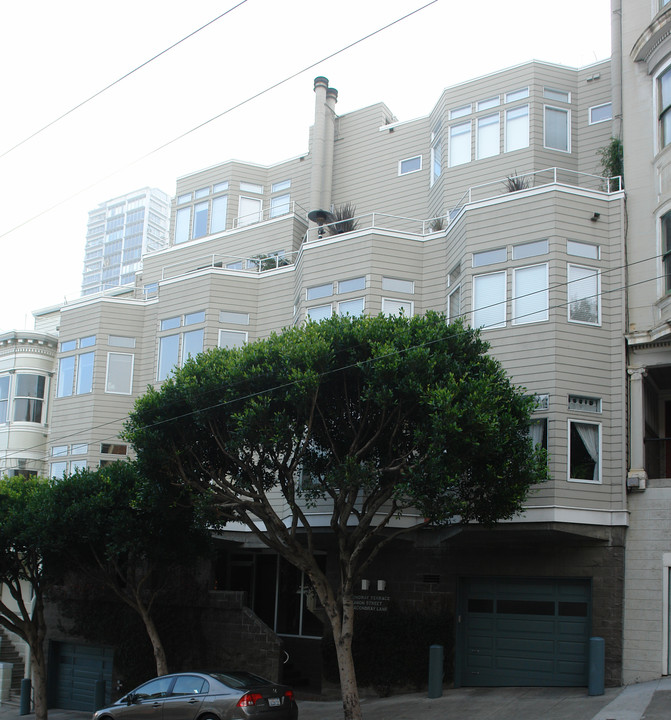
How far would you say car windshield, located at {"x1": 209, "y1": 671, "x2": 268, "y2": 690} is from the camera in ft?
52.0

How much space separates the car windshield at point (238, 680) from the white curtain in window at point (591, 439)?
8.64 meters

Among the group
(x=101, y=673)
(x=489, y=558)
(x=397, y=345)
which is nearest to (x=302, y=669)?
(x=101, y=673)

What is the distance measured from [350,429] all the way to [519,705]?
6.68m

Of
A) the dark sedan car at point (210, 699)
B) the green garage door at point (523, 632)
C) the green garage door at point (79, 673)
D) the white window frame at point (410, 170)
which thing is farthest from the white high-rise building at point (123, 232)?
the dark sedan car at point (210, 699)

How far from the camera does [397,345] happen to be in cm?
1656

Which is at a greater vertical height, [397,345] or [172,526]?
[397,345]

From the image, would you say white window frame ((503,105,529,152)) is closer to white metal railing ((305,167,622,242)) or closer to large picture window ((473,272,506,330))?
white metal railing ((305,167,622,242))

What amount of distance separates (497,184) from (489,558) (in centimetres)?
1095

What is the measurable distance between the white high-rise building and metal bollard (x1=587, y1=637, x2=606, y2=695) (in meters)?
153

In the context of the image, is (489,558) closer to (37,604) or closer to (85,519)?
(85,519)

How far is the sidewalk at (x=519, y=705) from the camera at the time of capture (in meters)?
15.4

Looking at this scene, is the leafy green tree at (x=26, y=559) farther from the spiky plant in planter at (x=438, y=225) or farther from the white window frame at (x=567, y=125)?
the white window frame at (x=567, y=125)

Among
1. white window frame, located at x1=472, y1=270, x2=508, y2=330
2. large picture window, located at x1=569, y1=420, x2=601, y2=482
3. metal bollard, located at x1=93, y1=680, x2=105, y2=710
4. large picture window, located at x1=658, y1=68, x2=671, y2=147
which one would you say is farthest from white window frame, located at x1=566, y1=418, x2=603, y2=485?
metal bollard, located at x1=93, y1=680, x2=105, y2=710

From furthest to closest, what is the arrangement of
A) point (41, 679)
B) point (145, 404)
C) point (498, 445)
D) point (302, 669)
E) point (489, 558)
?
point (302, 669)
point (41, 679)
point (489, 558)
point (145, 404)
point (498, 445)
